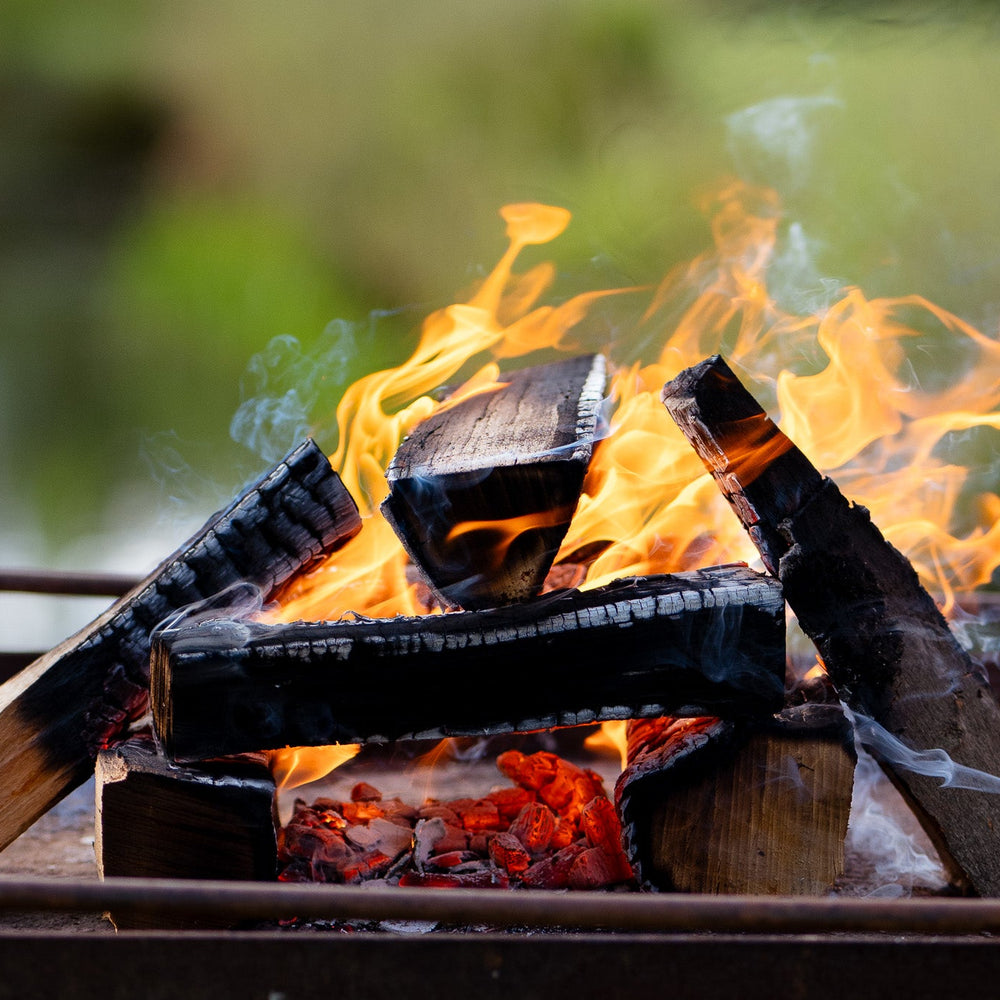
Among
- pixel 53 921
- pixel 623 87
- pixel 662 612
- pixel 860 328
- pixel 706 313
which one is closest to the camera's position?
pixel 662 612

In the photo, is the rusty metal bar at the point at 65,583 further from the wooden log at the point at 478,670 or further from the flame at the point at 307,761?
the wooden log at the point at 478,670

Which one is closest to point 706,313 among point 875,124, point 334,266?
point 334,266

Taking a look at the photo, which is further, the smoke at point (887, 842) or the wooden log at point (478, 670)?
the smoke at point (887, 842)

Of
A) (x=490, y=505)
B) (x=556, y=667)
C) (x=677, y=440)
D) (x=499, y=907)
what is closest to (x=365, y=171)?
(x=677, y=440)

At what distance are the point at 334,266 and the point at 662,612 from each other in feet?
11.0

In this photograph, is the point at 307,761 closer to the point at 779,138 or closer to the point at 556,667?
the point at 556,667

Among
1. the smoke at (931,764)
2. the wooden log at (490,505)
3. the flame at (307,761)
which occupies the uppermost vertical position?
the wooden log at (490,505)

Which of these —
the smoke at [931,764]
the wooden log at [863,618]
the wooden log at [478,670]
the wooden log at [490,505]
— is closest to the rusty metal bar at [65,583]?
the wooden log at [478,670]

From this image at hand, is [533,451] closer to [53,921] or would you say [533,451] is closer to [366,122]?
[53,921]

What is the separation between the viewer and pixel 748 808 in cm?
137

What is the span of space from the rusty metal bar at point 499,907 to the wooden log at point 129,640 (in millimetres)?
602

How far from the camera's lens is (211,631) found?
1325 mm

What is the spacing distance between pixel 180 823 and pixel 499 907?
0.68 meters

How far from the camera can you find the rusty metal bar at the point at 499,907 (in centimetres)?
88
